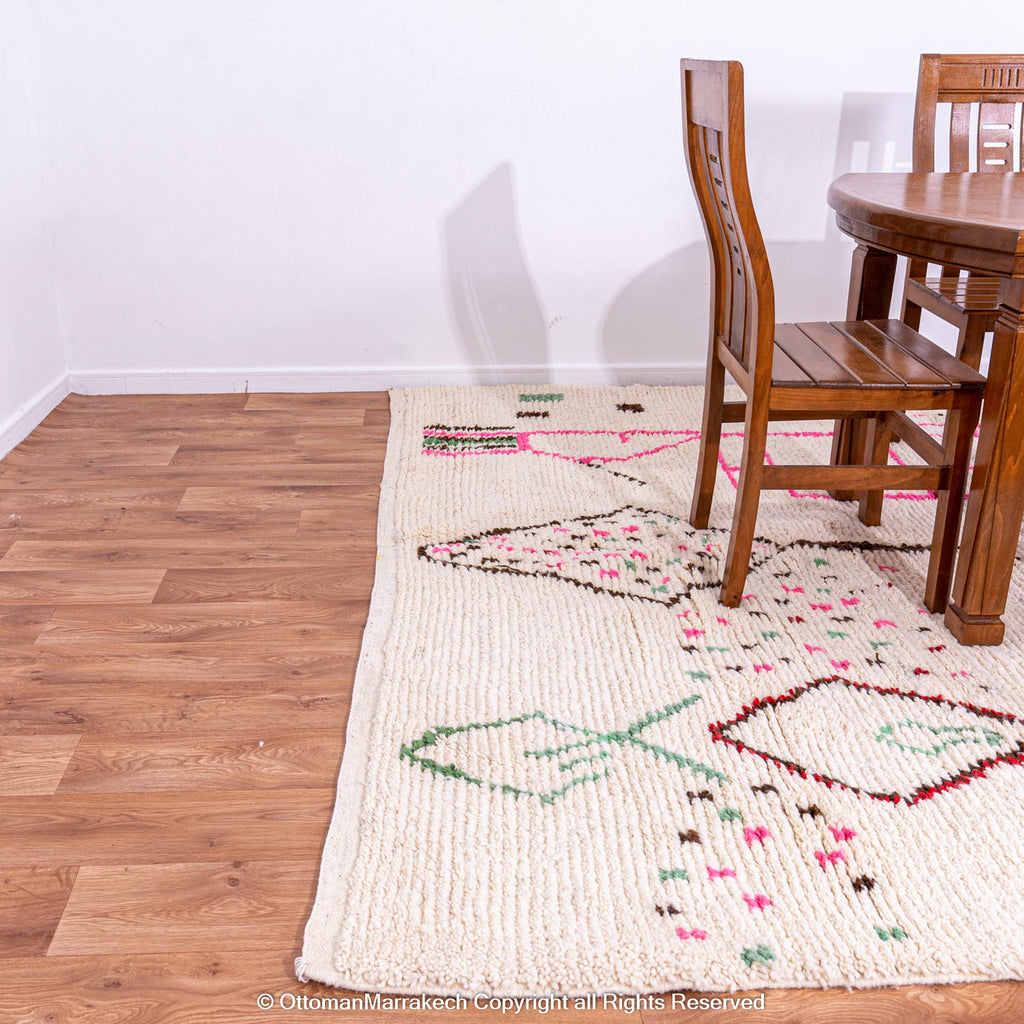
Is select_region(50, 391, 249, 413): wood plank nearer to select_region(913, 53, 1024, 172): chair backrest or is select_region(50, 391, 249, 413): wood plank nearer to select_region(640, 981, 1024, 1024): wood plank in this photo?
select_region(913, 53, 1024, 172): chair backrest

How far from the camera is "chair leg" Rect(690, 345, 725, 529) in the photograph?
2.08m

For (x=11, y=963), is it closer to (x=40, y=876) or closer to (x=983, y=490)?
(x=40, y=876)

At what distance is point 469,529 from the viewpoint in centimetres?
221

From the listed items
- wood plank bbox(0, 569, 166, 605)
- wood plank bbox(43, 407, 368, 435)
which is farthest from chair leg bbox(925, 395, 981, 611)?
wood plank bbox(43, 407, 368, 435)

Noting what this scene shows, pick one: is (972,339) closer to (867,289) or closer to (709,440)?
(867,289)

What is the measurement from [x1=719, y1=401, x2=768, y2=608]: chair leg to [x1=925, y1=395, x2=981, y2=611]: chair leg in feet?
1.04

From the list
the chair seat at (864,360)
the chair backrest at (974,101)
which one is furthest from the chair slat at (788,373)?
the chair backrest at (974,101)

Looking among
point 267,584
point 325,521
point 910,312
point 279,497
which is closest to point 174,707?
point 267,584

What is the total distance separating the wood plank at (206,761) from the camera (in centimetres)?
146

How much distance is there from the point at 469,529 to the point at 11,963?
48.9 inches

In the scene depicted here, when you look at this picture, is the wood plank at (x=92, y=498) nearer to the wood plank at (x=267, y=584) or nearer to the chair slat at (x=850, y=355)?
the wood plank at (x=267, y=584)

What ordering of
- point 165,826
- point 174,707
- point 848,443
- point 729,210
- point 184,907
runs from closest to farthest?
point 184,907 < point 165,826 < point 174,707 < point 729,210 < point 848,443

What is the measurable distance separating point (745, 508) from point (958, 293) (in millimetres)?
736

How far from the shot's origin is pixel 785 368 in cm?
179
